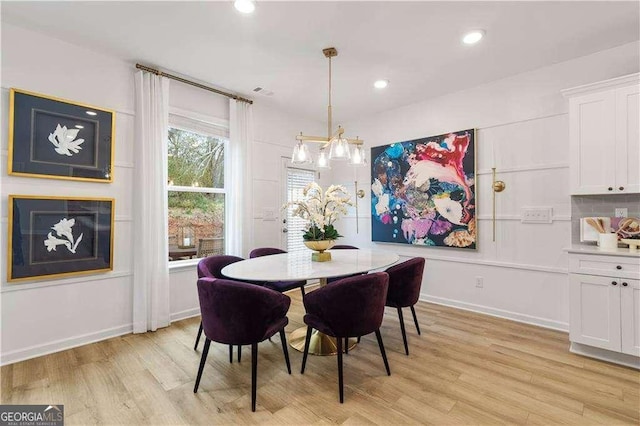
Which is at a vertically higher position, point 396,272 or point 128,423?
point 396,272

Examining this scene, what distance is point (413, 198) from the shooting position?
169 inches

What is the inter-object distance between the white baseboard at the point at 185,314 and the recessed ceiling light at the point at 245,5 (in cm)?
318

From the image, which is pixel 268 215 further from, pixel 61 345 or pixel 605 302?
pixel 605 302

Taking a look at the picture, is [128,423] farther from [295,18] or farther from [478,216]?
[478,216]

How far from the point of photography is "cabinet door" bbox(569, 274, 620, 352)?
250cm

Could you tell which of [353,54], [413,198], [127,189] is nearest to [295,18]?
[353,54]

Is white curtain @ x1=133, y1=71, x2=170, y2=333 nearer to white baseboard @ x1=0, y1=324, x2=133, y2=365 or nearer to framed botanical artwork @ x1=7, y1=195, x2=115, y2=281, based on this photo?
white baseboard @ x1=0, y1=324, x2=133, y2=365

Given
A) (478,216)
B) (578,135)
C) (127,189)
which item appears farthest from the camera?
(478,216)

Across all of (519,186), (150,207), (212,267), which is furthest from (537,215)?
(150,207)

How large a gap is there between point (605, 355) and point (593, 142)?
1.88 metres

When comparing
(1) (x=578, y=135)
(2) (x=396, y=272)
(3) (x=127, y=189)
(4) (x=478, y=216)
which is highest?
(1) (x=578, y=135)

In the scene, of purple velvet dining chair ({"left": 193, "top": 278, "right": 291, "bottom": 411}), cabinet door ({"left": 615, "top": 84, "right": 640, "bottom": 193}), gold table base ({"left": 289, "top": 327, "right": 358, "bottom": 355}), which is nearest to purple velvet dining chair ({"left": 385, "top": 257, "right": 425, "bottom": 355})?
gold table base ({"left": 289, "top": 327, "right": 358, "bottom": 355})

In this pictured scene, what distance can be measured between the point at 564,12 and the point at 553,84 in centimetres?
106

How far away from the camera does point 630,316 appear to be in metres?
2.43
